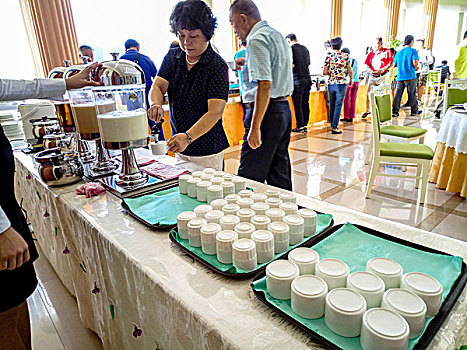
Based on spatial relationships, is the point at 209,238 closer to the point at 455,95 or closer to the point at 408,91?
the point at 455,95

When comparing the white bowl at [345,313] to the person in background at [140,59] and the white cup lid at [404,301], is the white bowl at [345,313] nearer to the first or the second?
the white cup lid at [404,301]

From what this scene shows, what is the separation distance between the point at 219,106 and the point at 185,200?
1.88 ft

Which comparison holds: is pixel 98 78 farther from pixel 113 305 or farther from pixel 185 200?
pixel 113 305

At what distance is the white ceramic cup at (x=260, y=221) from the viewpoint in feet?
2.15

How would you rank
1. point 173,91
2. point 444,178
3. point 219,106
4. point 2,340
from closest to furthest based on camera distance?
1. point 2,340
2. point 219,106
3. point 173,91
4. point 444,178

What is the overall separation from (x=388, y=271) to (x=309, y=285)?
0.46ft

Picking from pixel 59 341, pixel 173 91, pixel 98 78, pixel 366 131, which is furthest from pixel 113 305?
pixel 366 131

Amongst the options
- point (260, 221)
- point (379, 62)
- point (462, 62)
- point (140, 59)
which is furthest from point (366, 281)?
point (379, 62)

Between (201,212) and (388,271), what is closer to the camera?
(388,271)

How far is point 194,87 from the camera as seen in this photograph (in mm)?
1383

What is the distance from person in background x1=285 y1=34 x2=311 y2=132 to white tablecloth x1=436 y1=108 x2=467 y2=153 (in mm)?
2418

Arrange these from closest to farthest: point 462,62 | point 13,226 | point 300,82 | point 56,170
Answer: point 13,226 → point 56,170 → point 462,62 → point 300,82

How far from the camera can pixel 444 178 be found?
99.7 inches

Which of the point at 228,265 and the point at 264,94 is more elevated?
the point at 264,94
